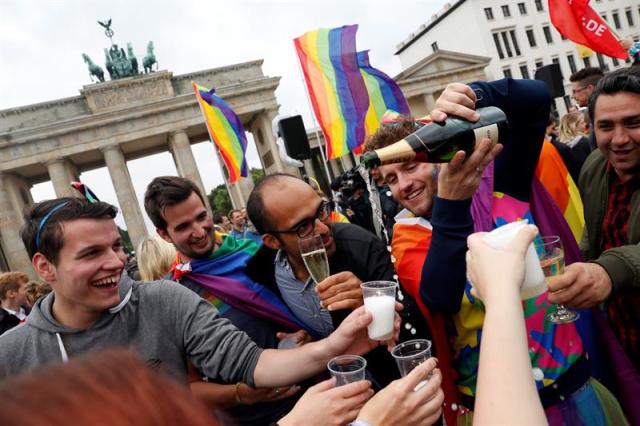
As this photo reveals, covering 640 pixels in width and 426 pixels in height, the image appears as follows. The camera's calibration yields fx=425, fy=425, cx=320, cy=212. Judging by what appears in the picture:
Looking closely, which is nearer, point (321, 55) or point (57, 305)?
point (57, 305)

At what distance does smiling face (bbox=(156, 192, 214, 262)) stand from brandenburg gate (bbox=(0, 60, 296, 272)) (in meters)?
27.0

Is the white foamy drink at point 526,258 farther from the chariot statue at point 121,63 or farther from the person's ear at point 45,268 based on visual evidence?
the chariot statue at point 121,63

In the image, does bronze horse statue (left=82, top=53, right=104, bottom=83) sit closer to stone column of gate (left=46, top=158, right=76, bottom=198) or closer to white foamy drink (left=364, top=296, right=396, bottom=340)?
stone column of gate (left=46, top=158, right=76, bottom=198)

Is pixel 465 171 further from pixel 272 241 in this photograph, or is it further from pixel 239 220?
pixel 239 220

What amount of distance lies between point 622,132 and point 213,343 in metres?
2.24

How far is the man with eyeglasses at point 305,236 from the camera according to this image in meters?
2.23

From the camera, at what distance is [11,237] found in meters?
29.8

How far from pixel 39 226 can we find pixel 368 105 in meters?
6.99

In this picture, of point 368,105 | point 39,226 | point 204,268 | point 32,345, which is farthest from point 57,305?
point 368,105

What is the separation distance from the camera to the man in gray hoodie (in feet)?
6.33

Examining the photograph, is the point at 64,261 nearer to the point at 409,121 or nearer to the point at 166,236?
the point at 166,236

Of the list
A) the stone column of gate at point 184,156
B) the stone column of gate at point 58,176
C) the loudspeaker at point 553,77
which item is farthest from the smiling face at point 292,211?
the stone column of gate at point 58,176

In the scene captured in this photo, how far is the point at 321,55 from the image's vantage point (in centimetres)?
Result: 830

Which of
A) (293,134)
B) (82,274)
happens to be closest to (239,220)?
(293,134)
